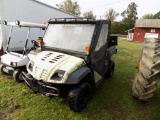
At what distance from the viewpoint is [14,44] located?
6.84 m

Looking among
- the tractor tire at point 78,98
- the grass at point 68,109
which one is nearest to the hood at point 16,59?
the grass at point 68,109

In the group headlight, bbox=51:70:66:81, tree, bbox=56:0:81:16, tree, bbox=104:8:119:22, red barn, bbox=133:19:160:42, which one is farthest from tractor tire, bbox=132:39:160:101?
tree, bbox=104:8:119:22

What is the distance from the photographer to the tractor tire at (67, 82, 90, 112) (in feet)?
Result: 9.89

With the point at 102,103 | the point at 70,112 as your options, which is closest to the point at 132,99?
the point at 102,103

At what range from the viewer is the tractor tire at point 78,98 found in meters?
3.02

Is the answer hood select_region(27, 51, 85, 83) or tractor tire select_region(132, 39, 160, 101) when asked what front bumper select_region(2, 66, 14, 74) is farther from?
tractor tire select_region(132, 39, 160, 101)

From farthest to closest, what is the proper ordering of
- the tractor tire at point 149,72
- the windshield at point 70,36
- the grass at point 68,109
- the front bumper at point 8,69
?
the front bumper at point 8,69, the windshield at point 70,36, the grass at point 68,109, the tractor tire at point 149,72

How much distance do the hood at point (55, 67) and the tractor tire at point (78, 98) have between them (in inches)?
17.8

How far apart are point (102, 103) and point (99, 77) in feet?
2.39

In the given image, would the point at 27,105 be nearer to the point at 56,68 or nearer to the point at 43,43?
the point at 56,68

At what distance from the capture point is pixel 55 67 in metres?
2.92

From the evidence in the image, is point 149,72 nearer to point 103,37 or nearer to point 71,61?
point 103,37

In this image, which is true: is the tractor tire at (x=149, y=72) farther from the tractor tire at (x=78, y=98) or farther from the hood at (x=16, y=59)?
the hood at (x=16, y=59)

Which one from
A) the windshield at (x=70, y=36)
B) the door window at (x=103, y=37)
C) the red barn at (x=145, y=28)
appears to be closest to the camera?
the windshield at (x=70, y=36)
